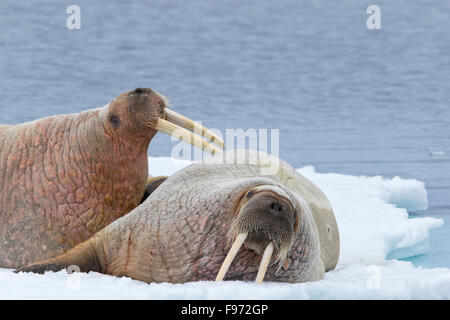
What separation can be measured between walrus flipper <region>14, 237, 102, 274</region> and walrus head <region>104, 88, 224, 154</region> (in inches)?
39.0

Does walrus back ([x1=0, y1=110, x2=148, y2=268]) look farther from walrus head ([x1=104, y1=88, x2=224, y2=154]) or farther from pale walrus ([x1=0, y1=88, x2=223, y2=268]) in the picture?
walrus head ([x1=104, y1=88, x2=224, y2=154])

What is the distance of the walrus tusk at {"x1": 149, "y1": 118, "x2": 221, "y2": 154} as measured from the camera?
20.5 feet

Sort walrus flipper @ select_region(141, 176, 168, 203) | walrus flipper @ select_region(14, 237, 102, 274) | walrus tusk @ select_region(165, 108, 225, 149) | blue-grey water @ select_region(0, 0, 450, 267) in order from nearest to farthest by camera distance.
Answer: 1. walrus flipper @ select_region(14, 237, 102, 274)
2. walrus tusk @ select_region(165, 108, 225, 149)
3. walrus flipper @ select_region(141, 176, 168, 203)
4. blue-grey water @ select_region(0, 0, 450, 267)

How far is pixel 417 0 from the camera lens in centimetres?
3762

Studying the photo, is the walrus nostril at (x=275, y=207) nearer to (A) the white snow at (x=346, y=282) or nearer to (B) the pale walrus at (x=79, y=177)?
(A) the white snow at (x=346, y=282)

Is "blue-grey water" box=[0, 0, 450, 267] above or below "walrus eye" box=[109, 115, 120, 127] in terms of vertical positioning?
below

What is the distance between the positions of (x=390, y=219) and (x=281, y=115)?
1040cm

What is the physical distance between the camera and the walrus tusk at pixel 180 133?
6258 millimetres

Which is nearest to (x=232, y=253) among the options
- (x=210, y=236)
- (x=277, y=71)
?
(x=210, y=236)

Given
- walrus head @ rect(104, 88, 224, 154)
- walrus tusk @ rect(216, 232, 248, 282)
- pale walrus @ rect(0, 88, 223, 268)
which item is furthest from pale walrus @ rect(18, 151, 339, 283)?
pale walrus @ rect(0, 88, 223, 268)

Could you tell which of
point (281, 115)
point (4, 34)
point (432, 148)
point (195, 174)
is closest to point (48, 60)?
point (4, 34)

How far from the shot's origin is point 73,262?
5.73 meters

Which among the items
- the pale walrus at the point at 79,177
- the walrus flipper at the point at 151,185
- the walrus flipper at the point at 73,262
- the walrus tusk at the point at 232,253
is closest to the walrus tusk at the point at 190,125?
the pale walrus at the point at 79,177
